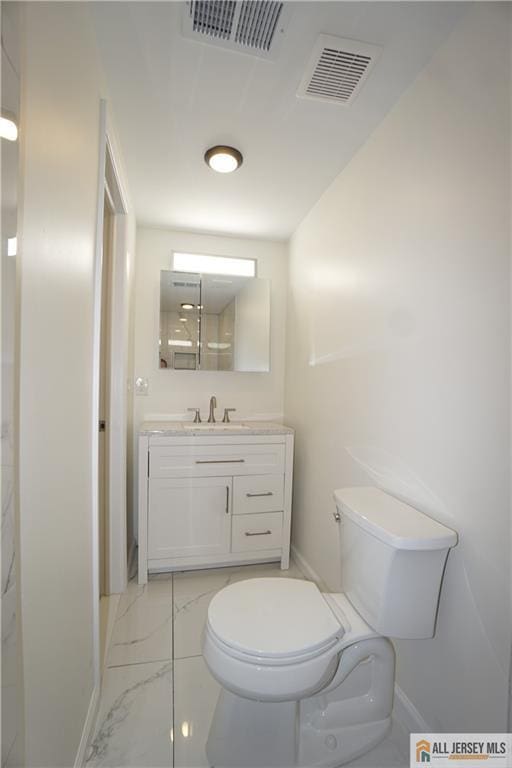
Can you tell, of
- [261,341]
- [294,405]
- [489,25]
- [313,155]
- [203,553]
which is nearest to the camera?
[489,25]

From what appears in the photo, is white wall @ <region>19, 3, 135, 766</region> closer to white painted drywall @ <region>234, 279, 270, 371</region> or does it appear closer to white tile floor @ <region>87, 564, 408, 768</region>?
white tile floor @ <region>87, 564, 408, 768</region>

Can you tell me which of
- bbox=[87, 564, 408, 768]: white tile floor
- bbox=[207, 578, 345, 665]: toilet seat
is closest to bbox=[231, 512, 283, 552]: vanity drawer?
bbox=[87, 564, 408, 768]: white tile floor

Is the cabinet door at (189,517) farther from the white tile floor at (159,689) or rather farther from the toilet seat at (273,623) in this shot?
the toilet seat at (273,623)

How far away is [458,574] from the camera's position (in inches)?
39.7

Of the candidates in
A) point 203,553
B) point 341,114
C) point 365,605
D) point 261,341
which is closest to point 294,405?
point 261,341

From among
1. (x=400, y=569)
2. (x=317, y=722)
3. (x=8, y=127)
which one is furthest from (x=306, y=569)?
(x=8, y=127)

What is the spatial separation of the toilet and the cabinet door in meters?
0.90

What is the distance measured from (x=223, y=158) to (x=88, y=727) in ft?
7.71

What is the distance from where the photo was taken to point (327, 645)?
3.24 ft

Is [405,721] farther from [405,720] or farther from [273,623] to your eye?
[273,623]

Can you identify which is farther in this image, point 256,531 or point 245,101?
point 256,531

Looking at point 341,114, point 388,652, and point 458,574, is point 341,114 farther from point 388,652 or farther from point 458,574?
point 388,652

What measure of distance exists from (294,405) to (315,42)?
1863mm

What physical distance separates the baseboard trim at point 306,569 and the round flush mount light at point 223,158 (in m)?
2.27
